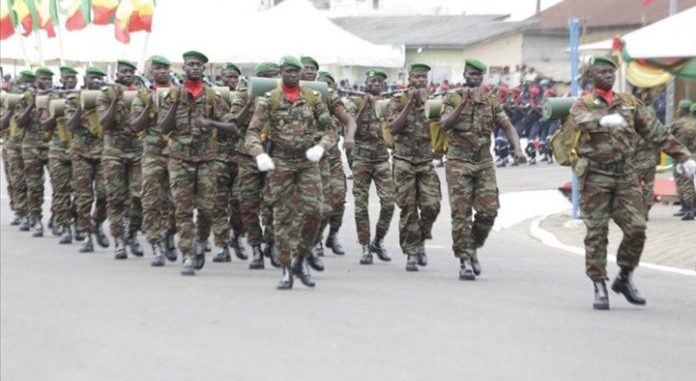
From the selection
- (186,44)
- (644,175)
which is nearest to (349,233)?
(644,175)

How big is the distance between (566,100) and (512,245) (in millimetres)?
6017

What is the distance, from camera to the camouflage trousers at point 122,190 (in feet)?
49.5

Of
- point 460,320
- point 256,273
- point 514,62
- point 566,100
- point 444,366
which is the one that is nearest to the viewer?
point 444,366

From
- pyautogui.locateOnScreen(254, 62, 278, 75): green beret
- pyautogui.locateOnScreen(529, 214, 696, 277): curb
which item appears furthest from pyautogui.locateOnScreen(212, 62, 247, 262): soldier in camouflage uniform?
pyautogui.locateOnScreen(529, 214, 696, 277): curb

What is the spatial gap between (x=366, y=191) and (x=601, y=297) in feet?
14.2

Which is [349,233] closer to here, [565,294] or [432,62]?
[565,294]

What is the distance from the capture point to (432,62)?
56625mm

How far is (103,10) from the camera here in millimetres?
26000

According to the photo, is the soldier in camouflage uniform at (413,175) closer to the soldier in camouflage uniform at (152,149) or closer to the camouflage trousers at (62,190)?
the soldier in camouflage uniform at (152,149)

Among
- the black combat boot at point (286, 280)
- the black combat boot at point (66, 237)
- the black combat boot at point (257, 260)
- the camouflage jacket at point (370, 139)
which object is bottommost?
the black combat boot at point (66, 237)

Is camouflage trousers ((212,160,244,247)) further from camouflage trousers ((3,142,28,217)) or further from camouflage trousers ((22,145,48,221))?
camouflage trousers ((3,142,28,217))

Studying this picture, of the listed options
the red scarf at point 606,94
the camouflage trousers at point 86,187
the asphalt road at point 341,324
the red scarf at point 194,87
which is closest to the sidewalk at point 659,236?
the asphalt road at point 341,324

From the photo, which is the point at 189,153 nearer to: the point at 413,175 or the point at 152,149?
the point at 152,149

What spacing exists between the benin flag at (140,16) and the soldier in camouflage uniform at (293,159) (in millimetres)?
14139
